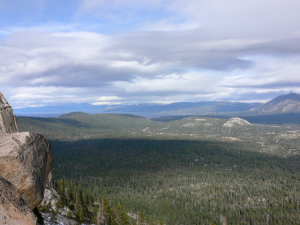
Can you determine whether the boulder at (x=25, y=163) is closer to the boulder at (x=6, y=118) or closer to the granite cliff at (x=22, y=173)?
the granite cliff at (x=22, y=173)

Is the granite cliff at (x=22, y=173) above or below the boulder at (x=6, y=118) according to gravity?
below

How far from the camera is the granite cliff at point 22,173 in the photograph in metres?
10.0

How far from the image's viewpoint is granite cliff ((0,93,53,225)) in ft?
32.9

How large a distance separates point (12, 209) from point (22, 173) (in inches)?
146

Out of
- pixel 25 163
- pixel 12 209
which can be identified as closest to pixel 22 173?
pixel 25 163

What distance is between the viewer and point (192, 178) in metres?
131

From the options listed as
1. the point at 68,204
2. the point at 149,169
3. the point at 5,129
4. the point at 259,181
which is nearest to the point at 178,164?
the point at 149,169

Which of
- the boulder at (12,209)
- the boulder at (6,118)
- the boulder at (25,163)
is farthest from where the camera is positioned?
the boulder at (6,118)

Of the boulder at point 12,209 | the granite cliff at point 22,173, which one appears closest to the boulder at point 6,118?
the granite cliff at point 22,173

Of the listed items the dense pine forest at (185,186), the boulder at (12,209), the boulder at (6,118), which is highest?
the boulder at (6,118)

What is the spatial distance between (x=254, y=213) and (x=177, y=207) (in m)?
33.1

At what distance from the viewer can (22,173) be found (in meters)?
13.0

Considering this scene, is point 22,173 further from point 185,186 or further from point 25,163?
point 185,186

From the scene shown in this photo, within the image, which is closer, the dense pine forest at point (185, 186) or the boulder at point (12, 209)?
the boulder at point (12, 209)
